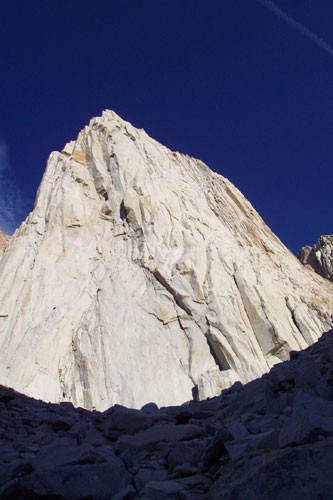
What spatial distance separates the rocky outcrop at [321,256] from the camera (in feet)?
204

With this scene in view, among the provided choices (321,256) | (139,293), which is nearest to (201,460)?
(139,293)

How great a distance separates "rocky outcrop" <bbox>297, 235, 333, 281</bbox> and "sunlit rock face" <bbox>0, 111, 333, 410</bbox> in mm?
26329

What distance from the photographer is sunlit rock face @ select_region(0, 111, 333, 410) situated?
80.5 ft

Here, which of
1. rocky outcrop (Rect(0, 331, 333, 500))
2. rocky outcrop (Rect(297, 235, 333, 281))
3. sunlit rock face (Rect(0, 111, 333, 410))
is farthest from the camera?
rocky outcrop (Rect(297, 235, 333, 281))

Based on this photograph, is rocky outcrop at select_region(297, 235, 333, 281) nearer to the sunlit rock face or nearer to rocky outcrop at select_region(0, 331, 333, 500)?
the sunlit rock face

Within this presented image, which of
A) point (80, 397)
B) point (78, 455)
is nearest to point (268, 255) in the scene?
point (80, 397)

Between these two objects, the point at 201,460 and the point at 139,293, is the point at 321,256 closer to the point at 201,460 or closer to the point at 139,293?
the point at 139,293

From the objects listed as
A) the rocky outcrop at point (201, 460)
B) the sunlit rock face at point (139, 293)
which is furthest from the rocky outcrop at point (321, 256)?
the rocky outcrop at point (201, 460)

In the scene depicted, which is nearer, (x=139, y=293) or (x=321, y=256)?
(x=139, y=293)

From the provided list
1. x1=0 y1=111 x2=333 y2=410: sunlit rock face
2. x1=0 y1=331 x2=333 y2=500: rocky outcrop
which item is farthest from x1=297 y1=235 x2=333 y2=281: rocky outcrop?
x1=0 y1=331 x2=333 y2=500: rocky outcrop

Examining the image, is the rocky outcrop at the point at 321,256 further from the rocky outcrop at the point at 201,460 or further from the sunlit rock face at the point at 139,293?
the rocky outcrop at the point at 201,460

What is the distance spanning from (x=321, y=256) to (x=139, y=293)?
4465cm

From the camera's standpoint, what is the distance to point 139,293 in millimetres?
28453

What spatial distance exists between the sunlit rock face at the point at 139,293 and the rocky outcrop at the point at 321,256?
2633 centimetres
